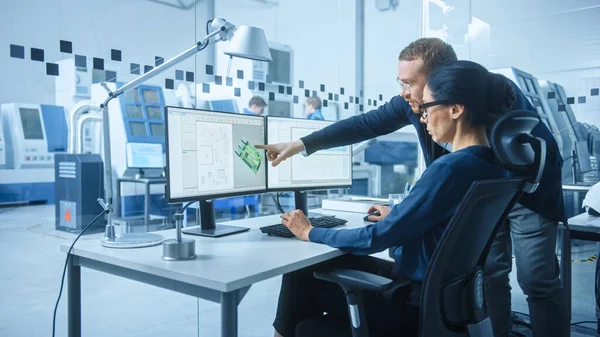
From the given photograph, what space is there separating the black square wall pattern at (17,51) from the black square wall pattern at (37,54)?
4cm

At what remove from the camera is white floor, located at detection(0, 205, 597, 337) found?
245cm

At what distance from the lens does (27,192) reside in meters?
3.13

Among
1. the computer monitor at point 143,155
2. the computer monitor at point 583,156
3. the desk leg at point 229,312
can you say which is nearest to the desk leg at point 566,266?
the desk leg at point 229,312

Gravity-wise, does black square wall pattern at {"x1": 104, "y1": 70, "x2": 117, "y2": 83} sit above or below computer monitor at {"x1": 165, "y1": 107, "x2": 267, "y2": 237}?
above

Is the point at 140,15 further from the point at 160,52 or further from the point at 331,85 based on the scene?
the point at 331,85

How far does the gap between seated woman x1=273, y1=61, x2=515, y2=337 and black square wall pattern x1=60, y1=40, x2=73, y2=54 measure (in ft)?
5.83

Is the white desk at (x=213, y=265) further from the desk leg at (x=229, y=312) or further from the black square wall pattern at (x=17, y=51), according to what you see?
the black square wall pattern at (x=17, y=51)

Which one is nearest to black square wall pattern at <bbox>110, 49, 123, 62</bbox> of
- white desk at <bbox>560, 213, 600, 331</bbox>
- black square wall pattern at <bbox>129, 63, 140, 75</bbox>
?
black square wall pattern at <bbox>129, 63, 140, 75</bbox>

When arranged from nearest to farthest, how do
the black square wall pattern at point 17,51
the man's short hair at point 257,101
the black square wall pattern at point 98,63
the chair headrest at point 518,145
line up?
1. the chair headrest at point 518,145
2. the black square wall pattern at point 17,51
3. the black square wall pattern at point 98,63
4. the man's short hair at point 257,101

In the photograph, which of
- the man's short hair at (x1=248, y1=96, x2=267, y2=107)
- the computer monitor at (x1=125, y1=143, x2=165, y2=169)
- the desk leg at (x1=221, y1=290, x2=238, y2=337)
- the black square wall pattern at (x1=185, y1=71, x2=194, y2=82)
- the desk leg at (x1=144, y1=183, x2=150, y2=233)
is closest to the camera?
the desk leg at (x1=221, y1=290, x2=238, y2=337)

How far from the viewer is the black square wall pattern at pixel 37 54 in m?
2.29

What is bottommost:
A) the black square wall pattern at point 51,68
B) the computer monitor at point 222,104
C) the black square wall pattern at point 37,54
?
the computer monitor at point 222,104

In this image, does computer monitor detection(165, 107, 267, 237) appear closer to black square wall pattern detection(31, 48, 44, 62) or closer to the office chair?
the office chair

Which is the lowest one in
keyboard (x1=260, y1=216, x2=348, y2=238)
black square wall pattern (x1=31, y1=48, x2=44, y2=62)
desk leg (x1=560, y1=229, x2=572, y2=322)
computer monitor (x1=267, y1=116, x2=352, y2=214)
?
desk leg (x1=560, y1=229, x2=572, y2=322)
